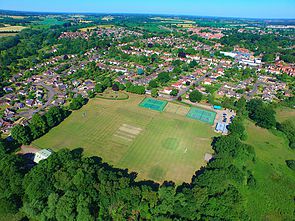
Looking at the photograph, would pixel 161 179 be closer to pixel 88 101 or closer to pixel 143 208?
pixel 143 208

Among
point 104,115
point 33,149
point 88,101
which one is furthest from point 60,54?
point 33,149

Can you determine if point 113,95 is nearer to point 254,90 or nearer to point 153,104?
point 153,104

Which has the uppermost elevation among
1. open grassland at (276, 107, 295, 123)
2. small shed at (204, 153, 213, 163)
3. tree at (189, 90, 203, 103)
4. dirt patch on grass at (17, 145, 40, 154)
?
tree at (189, 90, 203, 103)

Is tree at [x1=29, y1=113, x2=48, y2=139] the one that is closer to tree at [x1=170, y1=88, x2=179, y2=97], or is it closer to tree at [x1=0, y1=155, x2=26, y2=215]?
tree at [x1=0, y1=155, x2=26, y2=215]

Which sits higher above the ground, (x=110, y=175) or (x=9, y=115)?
(x=110, y=175)

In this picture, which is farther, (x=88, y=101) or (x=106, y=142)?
(x=88, y=101)

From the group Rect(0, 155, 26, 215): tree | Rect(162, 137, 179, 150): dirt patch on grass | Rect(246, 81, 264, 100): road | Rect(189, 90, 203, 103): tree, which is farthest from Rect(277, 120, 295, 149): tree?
Rect(0, 155, 26, 215): tree
